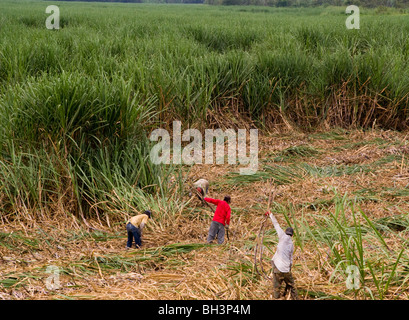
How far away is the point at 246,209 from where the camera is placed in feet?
11.1

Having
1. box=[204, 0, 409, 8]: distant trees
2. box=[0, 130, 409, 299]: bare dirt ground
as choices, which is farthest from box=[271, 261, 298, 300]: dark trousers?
box=[204, 0, 409, 8]: distant trees

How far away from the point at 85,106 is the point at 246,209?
1.50 meters

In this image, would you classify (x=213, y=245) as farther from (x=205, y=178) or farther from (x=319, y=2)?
(x=319, y=2)

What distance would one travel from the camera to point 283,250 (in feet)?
5.63

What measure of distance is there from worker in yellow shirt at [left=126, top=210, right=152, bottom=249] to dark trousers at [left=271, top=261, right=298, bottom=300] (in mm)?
1042

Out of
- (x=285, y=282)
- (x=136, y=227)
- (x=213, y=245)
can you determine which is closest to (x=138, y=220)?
(x=136, y=227)

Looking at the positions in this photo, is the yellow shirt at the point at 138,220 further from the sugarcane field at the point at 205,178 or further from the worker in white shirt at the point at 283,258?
the worker in white shirt at the point at 283,258

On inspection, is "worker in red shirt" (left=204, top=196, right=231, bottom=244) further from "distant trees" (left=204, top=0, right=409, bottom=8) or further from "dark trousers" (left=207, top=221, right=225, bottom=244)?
"distant trees" (left=204, top=0, right=409, bottom=8)

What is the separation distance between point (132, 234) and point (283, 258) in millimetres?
1224

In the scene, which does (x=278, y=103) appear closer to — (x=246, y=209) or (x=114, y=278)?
(x=246, y=209)

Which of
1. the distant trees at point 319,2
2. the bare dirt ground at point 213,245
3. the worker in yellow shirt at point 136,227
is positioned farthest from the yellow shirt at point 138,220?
the distant trees at point 319,2

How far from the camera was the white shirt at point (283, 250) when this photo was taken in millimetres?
1705

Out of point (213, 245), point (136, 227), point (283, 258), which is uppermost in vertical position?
point (283, 258)

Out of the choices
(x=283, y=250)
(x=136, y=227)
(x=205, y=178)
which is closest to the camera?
(x=283, y=250)
